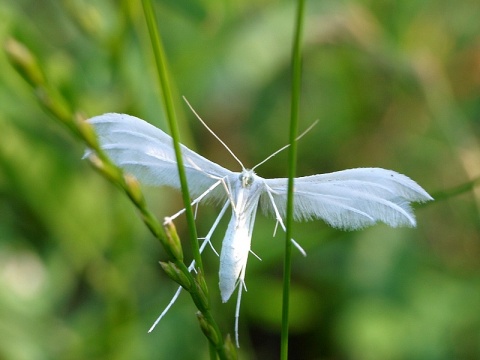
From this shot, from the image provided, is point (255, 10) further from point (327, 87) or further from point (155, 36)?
point (155, 36)

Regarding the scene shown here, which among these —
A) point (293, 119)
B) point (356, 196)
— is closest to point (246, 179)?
point (356, 196)


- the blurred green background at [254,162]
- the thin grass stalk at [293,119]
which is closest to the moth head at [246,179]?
the thin grass stalk at [293,119]

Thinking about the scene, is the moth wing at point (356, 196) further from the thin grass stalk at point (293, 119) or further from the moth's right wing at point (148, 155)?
the thin grass stalk at point (293, 119)

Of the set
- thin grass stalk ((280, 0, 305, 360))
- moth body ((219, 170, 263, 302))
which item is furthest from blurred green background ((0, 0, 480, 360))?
thin grass stalk ((280, 0, 305, 360))

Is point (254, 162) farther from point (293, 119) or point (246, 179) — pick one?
point (293, 119)

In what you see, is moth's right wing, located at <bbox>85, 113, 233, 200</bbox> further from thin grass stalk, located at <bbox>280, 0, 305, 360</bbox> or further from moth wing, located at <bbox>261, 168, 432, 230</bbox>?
thin grass stalk, located at <bbox>280, 0, 305, 360</bbox>

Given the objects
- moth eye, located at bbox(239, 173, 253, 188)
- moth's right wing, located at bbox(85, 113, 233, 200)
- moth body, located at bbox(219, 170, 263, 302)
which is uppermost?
moth's right wing, located at bbox(85, 113, 233, 200)

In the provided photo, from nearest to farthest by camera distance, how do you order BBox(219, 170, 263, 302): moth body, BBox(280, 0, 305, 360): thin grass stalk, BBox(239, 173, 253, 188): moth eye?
BBox(280, 0, 305, 360): thin grass stalk, BBox(219, 170, 263, 302): moth body, BBox(239, 173, 253, 188): moth eye
